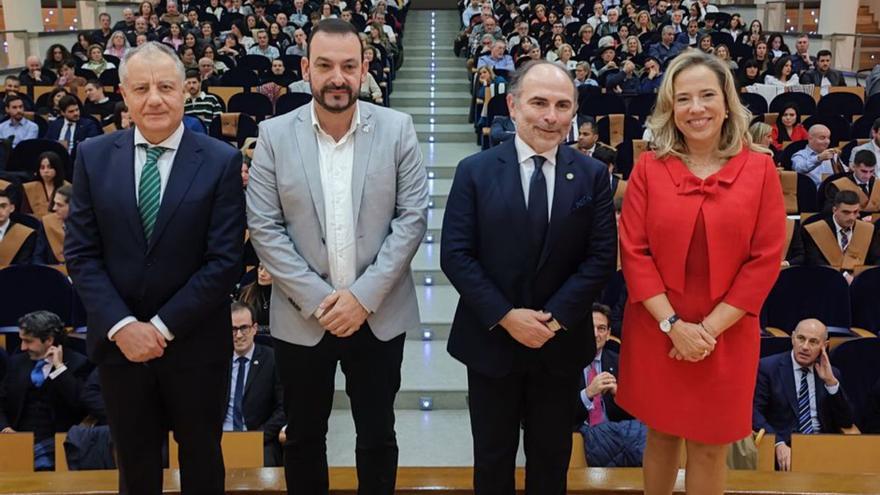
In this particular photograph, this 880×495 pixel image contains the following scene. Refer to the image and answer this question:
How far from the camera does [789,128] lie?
25.8 feet

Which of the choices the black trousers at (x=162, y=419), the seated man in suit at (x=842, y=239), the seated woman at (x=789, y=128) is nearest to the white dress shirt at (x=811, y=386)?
the seated man in suit at (x=842, y=239)

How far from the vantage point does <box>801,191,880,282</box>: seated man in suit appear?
210 inches

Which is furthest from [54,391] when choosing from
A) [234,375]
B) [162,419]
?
[162,419]

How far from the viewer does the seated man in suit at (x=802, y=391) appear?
3674mm

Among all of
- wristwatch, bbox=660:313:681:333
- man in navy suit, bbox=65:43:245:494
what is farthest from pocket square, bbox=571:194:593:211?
man in navy suit, bbox=65:43:245:494

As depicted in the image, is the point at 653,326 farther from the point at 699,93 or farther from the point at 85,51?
the point at 85,51

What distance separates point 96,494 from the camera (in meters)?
2.53

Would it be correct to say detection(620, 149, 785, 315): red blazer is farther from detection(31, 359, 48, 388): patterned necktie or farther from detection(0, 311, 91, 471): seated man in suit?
detection(31, 359, 48, 388): patterned necktie

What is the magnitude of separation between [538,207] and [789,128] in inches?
255

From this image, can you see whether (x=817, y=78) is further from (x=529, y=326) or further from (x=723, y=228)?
(x=529, y=326)

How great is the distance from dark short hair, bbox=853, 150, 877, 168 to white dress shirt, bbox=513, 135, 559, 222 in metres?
4.94

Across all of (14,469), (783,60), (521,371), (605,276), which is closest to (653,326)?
(605,276)

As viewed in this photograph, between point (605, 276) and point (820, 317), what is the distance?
298 centimetres

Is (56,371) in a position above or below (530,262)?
below
